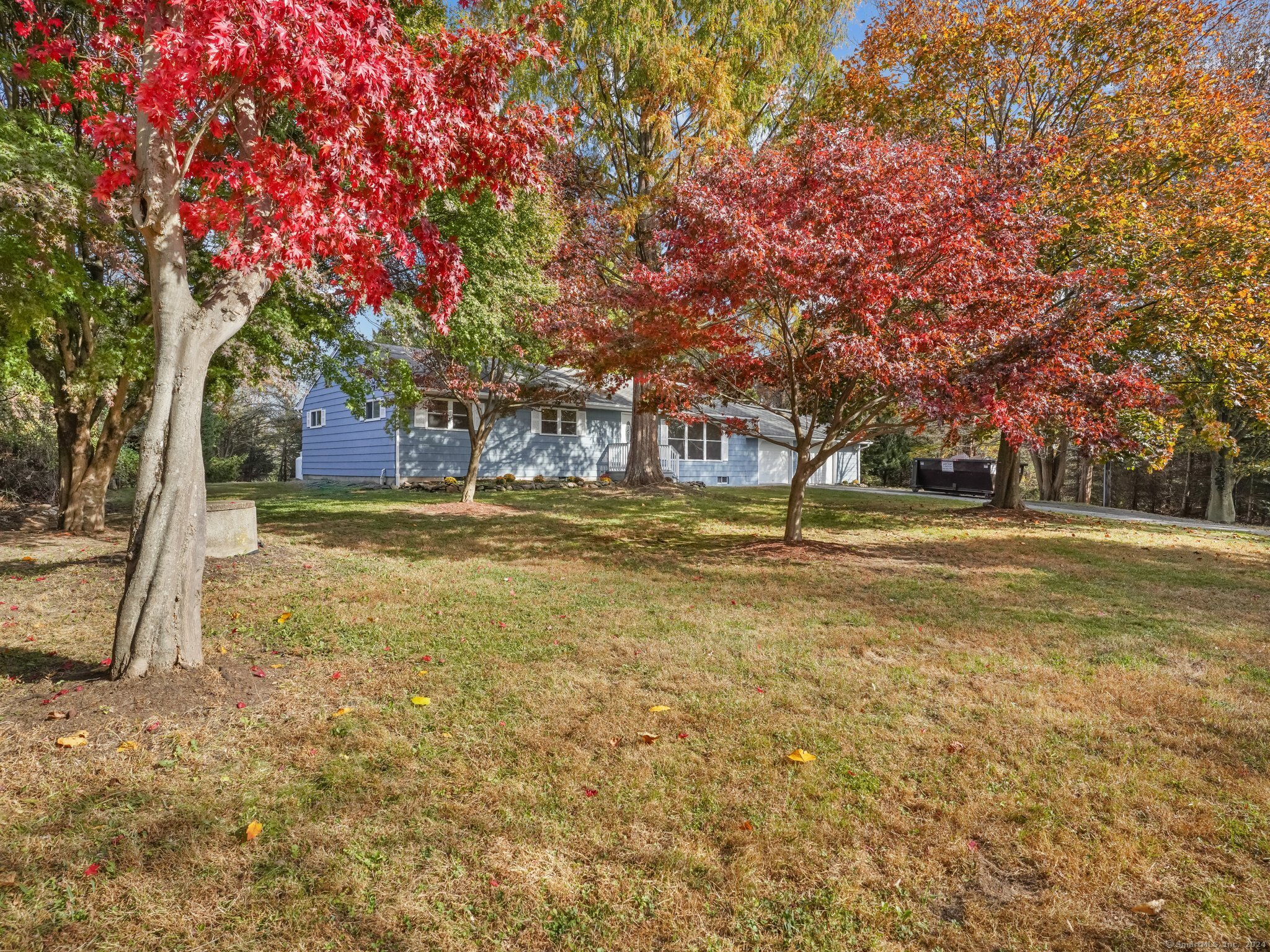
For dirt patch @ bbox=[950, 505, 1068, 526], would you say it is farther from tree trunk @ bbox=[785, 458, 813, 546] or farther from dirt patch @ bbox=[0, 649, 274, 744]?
dirt patch @ bbox=[0, 649, 274, 744]

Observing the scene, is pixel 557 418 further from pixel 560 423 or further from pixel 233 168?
pixel 233 168

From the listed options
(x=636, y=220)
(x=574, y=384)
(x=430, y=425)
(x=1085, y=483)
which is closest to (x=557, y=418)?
(x=574, y=384)

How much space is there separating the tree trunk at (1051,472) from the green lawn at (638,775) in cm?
1963

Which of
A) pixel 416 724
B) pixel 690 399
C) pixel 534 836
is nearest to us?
pixel 534 836

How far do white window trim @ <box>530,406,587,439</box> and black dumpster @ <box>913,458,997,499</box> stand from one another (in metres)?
12.0

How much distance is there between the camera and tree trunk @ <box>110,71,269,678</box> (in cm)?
355

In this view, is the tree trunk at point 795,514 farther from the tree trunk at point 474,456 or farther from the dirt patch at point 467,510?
the tree trunk at point 474,456

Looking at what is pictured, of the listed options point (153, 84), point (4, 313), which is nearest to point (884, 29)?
point (153, 84)

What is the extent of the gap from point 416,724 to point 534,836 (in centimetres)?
124

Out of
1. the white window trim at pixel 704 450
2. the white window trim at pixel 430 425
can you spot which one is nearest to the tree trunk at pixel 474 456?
the white window trim at pixel 430 425

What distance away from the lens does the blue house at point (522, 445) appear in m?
19.0

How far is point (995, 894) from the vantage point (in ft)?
7.13

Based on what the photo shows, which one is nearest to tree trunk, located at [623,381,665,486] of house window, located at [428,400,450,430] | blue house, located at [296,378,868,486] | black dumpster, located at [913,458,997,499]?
blue house, located at [296,378,868,486]

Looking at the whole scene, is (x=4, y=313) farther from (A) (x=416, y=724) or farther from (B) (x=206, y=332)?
(A) (x=416, y=724)
